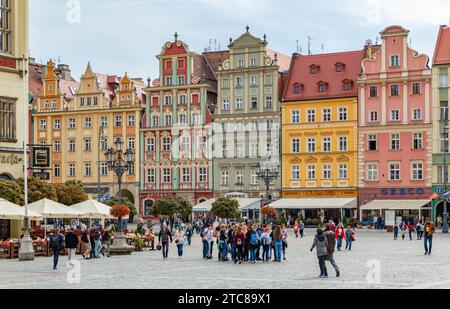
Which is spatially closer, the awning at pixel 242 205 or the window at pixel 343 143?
the window at pixel 343 143

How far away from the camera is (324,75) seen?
251 feet

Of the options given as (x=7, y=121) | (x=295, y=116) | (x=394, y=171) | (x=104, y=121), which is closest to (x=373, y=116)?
(x=394, y=171)

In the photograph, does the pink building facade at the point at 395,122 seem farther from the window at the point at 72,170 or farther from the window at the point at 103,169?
the window at the point at 72,170

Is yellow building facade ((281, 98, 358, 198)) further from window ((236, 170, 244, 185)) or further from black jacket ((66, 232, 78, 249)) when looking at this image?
black jacket ((66, 232, 78, 249))

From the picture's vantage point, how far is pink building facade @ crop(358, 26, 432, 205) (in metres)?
70.9

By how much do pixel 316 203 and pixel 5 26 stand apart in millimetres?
35273

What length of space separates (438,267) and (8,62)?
2469 centimetres

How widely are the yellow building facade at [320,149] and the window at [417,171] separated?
4.68 metres

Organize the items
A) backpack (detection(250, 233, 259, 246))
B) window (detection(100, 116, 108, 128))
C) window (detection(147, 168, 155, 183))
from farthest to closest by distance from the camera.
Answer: window (detection(100, 116, 108, 128)) → window (detection(147, 168, 155, 183)) → backpack (detection(250, 233, 259, 246))

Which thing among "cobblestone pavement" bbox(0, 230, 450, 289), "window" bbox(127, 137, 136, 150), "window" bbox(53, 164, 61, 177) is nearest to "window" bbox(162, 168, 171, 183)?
"window" bbox(127, 137, 136, 150)

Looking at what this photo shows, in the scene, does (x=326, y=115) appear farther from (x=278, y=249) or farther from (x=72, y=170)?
(x=278, y=249)

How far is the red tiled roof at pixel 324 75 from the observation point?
75.0m

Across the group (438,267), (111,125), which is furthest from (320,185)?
(438,267)

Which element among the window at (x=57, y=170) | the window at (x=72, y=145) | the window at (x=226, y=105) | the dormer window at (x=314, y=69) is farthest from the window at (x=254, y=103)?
the window at (x=57, y=170)
